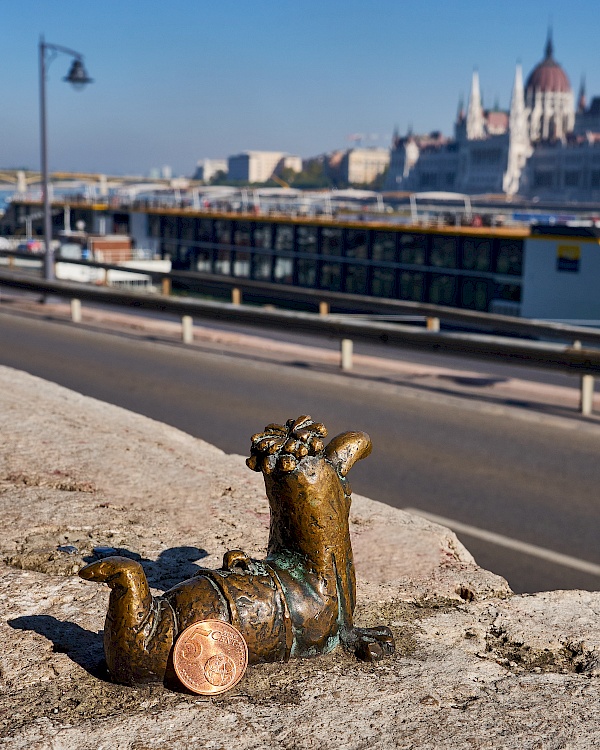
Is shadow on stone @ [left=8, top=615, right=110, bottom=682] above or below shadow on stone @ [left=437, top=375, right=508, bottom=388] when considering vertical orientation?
above

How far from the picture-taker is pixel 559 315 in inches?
1786

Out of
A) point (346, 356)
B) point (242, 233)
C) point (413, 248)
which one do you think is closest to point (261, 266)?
point (242, 233)

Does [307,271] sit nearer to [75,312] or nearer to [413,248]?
[413,248]

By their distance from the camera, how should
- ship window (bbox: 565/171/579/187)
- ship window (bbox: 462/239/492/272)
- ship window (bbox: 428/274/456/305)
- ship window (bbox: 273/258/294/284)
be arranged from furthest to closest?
ship window (bbox: 565/171/579/187) → ship window (bbox: 273/258/294/284) → ship window (bbox: 428/274/456/305) → ship window (bbox: 462/239/492/272)

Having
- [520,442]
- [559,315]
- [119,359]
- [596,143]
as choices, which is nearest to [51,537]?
[520,442]

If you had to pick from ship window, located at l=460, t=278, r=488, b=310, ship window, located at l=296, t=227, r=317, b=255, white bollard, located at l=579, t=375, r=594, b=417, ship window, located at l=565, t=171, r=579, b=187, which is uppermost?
ship window, located at l=565, t=171, r=579, b=187

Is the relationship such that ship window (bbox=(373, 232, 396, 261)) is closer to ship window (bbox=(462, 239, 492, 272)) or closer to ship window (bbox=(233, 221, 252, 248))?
ship window (bbox=(462, 239, 492, 272))

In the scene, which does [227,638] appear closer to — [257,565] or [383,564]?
[257,565]

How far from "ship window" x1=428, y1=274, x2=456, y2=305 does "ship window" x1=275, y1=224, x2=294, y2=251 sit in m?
13.5

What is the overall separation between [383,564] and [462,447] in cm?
556

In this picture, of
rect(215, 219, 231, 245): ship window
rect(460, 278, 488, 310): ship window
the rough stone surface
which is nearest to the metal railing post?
the rough stone surface

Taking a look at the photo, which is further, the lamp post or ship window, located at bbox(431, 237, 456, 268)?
ship window, located at bbox(431, 237, 456, 268)

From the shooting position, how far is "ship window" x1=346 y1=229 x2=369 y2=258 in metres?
57.4

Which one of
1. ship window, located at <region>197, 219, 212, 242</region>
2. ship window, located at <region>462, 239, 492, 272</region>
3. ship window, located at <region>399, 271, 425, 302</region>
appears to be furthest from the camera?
ship window, located at <region>197, 219, 212, 242</region>
